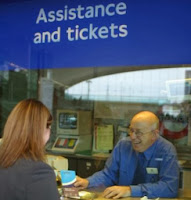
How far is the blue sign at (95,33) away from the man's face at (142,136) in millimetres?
536

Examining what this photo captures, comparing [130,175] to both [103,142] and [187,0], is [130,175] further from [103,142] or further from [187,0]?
[103,142]

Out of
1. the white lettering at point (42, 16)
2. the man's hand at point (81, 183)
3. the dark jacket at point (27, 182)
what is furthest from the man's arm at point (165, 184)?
the white lettering at point (42, 16)

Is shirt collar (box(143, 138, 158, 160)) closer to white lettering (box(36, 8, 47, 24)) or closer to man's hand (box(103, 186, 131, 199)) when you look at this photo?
man's hand (box(103, 186, 131, 199))

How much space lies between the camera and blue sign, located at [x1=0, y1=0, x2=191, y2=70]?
243 centimetres

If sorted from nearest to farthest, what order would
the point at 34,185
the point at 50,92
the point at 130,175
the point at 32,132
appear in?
the point at 34,185, the point at 32,132, the point at 130,175, the point at 50,92

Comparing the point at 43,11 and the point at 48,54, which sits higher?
the point at 43,11

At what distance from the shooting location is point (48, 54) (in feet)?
9.29

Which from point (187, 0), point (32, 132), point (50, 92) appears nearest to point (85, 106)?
point (50, 92)

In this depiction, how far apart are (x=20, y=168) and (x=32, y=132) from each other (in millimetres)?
165

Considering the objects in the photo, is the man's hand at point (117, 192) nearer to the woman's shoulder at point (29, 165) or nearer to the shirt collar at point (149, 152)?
the shirt collar at point (149, 152)

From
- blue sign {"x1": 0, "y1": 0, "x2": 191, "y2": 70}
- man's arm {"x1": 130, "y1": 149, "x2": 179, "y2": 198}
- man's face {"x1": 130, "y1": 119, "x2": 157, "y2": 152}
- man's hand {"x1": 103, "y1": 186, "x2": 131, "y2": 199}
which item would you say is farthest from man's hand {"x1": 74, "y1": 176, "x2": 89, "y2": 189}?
blue sign {"x1": 0, "y1": 0, "x2": 191, "y2": 70}

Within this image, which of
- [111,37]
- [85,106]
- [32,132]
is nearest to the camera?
[32,132]

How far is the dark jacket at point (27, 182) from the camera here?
127 centimetres

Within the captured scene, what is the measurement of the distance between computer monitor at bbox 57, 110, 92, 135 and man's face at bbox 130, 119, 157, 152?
1.97m
